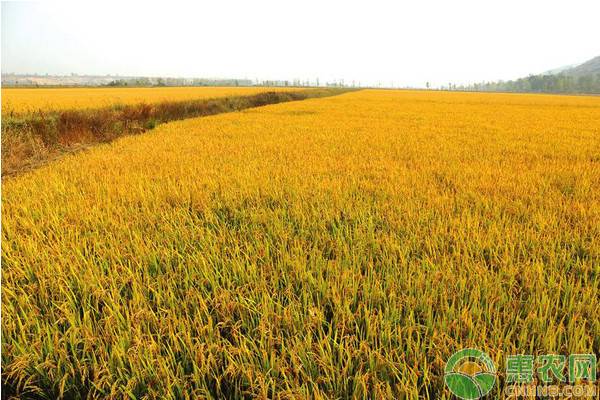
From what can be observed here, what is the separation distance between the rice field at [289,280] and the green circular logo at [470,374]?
0.03 meters

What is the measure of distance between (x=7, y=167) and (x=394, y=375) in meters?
7.17

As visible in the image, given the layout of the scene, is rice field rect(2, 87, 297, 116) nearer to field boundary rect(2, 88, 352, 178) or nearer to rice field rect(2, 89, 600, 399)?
field boundary rect(2, 88, 352, 178)

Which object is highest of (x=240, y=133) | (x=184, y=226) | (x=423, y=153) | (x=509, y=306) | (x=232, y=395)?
(x=240, y=133)

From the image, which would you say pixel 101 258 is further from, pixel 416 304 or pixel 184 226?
pixel 416 304

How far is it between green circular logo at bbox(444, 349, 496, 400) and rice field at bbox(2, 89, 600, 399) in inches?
1.3

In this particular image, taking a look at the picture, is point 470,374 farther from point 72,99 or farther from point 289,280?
point 72,99

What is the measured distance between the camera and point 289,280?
5.99ft

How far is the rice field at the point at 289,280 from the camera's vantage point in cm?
124

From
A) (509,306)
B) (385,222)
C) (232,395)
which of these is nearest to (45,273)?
(232,395)

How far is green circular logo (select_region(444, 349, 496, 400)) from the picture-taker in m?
1.11

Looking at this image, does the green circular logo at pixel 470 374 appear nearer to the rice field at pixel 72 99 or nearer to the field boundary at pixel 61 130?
the field boundary at pixel 61 130

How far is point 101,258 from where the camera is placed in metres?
2.09
